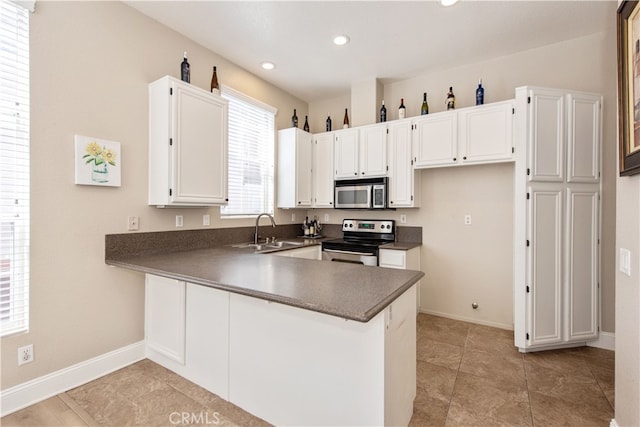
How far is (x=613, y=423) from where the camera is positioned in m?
1.59

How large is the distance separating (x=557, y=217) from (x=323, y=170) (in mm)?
2652

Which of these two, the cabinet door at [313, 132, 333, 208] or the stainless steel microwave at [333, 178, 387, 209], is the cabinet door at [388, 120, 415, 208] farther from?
the cabinet door at [313, 132, 333, 208]

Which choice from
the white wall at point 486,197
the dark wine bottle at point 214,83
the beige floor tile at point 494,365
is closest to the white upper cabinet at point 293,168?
the dark wine bottle at point 214,83

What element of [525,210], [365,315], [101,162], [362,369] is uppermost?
[101,162]

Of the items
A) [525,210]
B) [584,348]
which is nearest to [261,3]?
[525,210]

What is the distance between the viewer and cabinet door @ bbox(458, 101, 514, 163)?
2.80 metres

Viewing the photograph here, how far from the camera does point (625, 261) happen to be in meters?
1.47

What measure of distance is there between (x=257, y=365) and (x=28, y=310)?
1586 mm

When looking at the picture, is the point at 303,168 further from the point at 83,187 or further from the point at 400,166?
the point at 83,187

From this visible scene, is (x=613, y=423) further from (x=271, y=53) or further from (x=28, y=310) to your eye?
(x=271, y=53)

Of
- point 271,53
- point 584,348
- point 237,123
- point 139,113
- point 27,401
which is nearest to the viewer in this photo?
point 27,401

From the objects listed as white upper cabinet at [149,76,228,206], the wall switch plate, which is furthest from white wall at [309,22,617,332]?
white upper cabinet at [149,76,228,206]

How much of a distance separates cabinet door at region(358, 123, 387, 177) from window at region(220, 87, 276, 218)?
1225mm

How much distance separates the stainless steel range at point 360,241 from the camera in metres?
3.37
